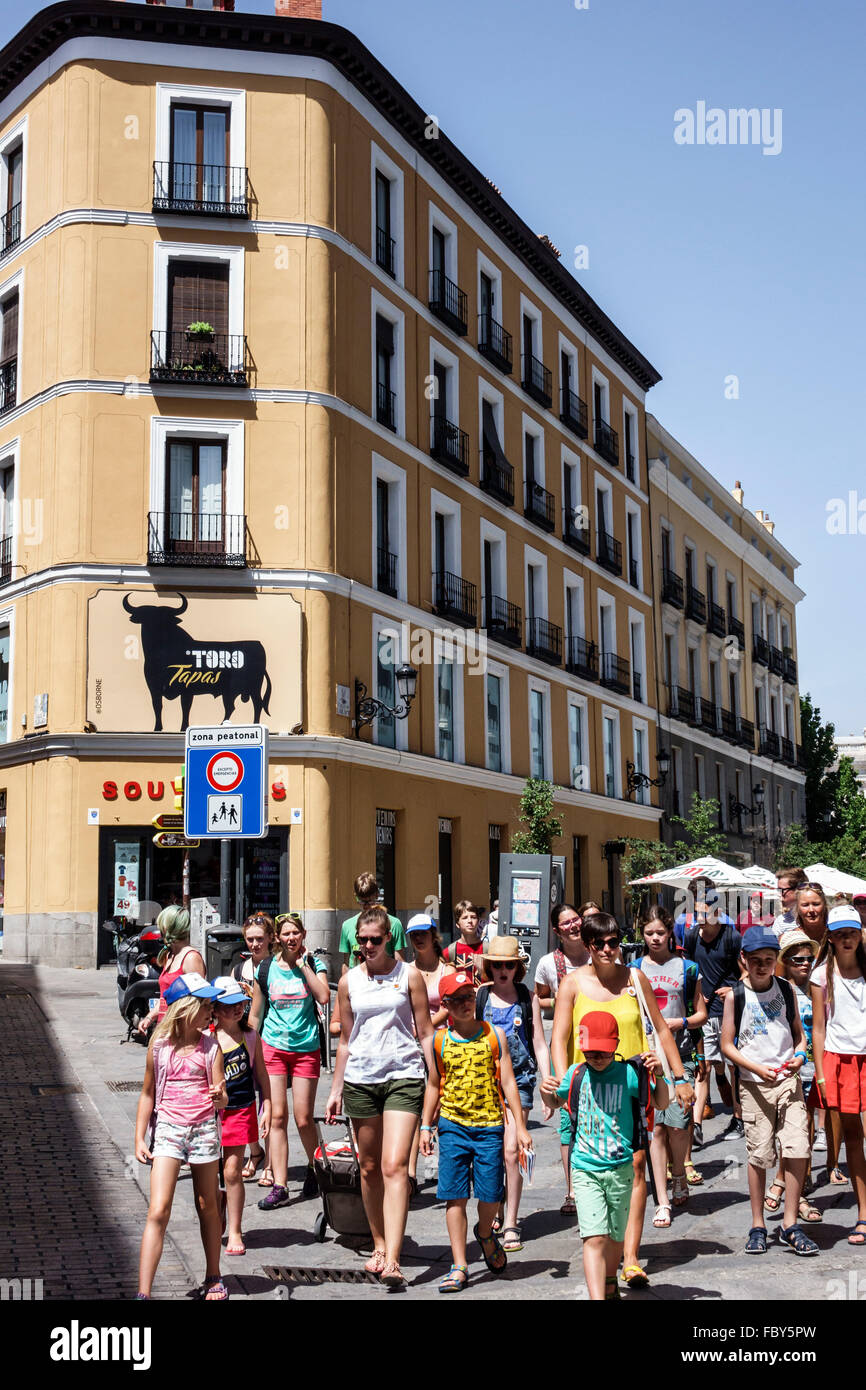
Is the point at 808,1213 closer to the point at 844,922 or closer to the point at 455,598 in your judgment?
the point at 844,922

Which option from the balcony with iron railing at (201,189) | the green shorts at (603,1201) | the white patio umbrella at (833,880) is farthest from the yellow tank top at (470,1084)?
the balcony with iron railing at (201,189)

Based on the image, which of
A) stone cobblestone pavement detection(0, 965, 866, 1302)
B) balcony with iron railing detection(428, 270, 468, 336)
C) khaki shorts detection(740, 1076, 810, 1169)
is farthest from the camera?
balcony with iron railing detection(428, 270, 468, 336)

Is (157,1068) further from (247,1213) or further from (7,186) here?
(7,186)

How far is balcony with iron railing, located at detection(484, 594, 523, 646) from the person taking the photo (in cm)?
3546

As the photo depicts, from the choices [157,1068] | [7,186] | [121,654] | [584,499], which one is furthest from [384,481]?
[157,1068]

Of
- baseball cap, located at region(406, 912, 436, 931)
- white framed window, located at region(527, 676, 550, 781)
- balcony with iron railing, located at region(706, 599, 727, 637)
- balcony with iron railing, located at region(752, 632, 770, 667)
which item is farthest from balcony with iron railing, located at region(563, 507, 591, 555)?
baseball cap, located at region(406, 912, 436, 931)

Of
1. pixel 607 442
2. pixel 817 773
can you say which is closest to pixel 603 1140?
pixel 607 442

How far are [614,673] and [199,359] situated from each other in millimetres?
19903

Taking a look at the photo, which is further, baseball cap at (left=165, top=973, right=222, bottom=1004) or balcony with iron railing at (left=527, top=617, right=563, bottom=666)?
balcony with iron railing at (left=527, top=617, right=563, bottom=666)

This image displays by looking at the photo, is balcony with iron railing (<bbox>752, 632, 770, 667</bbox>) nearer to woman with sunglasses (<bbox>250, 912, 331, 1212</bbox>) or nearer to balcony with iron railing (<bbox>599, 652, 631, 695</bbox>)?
balcony with iron railing (<bbox>599, 652, 631, 695</bbox>)

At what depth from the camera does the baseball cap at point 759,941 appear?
853 centimetres

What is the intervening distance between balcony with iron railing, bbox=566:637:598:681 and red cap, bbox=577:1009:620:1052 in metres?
33.4

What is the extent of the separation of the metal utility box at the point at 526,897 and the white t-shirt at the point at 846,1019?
14.3 meters

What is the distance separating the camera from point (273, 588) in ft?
90.2
